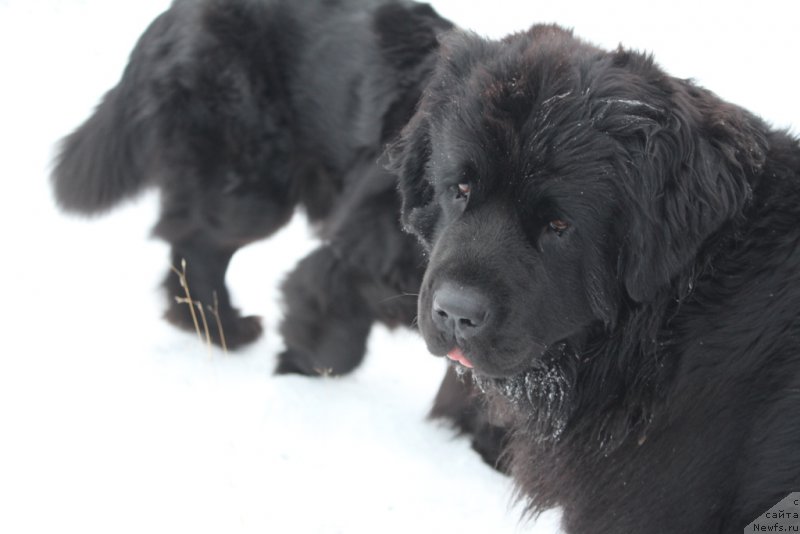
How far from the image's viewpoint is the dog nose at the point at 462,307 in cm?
211

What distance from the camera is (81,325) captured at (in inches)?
163

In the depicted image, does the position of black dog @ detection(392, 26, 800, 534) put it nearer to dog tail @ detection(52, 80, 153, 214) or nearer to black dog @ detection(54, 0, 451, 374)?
black dog @ detection(54, 0, 451, 374)

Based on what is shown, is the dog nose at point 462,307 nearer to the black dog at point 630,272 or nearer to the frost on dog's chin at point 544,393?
the black dog at point 630,272

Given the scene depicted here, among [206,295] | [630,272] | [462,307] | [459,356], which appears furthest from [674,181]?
[206,295]

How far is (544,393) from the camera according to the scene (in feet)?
7.82

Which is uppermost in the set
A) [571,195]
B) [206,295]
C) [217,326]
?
[571,195]

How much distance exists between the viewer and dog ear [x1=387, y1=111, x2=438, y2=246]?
2.56 m

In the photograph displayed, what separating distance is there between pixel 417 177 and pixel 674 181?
90 centimetres

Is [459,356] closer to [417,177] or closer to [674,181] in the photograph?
[417,177]

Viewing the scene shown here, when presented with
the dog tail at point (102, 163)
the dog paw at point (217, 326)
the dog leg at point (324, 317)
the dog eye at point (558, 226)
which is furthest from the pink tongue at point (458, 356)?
the dog tail at point (102, 163)

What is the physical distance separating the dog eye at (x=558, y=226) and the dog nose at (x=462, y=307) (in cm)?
29

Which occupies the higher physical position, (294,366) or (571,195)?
(571,195)

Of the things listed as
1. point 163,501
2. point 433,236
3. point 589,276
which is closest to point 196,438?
point 163,501

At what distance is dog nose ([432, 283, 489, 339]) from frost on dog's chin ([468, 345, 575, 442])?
32 centimetres
